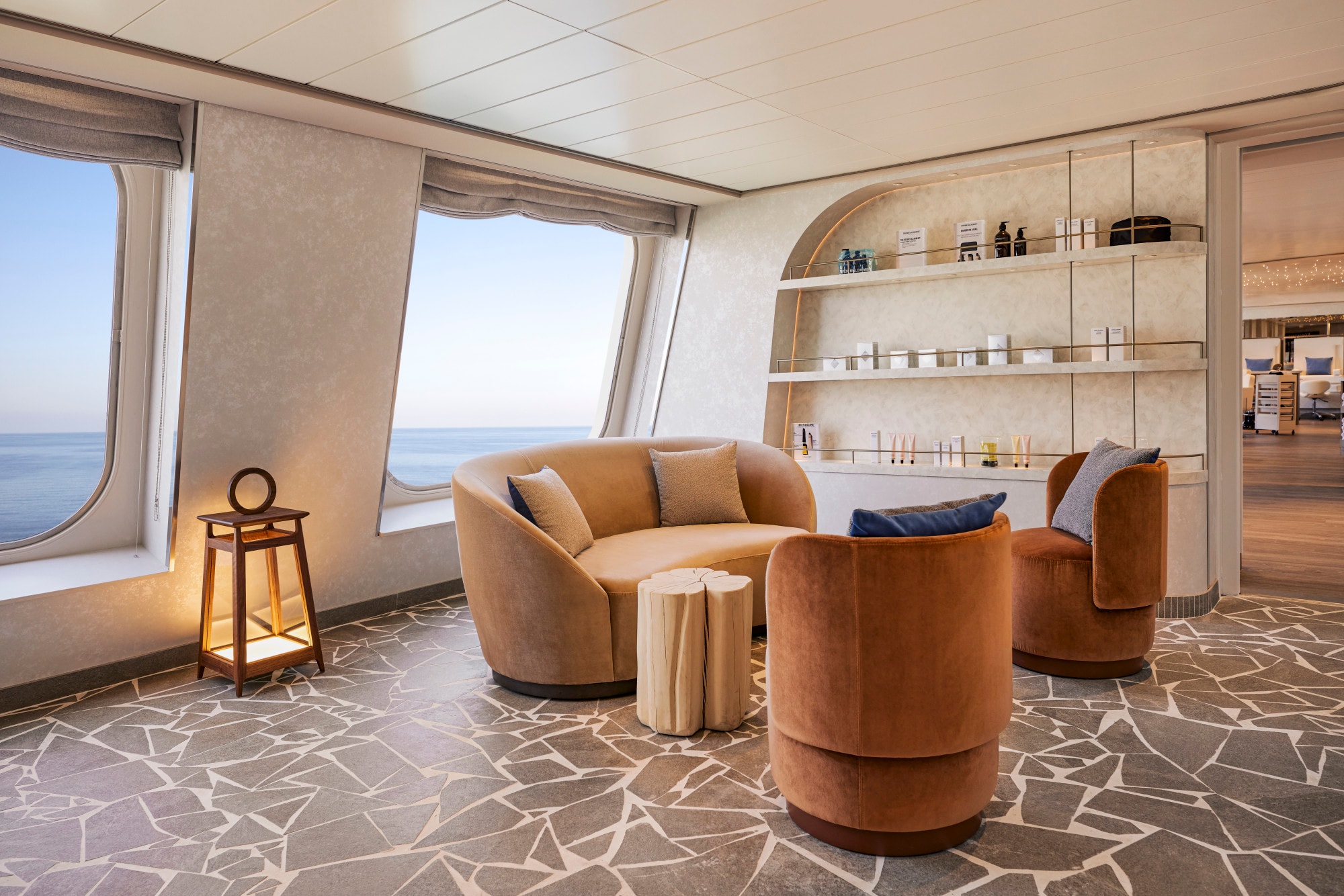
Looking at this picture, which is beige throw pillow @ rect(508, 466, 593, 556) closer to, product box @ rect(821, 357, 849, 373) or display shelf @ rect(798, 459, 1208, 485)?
display shelf @ rect(798, 459, 1208, 485)

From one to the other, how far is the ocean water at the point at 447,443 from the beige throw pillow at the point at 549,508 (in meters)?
14.0

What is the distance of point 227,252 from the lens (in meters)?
3.87

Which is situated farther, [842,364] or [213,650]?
[842,364]

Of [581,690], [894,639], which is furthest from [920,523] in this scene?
[581,690]

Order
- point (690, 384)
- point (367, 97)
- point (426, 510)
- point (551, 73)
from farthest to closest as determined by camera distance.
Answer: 1. point (690, 384)
2. point (426, 510)
3. point (367, 97)
4. point (551, 73)

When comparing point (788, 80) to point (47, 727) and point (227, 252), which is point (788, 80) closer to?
point (227, 252)

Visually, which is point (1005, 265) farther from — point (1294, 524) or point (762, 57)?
point (1294, 524)

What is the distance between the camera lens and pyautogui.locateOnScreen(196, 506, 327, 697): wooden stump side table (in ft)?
12.0

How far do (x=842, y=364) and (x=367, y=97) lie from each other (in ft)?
11.2

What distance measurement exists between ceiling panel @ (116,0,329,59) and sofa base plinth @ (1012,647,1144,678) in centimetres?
380

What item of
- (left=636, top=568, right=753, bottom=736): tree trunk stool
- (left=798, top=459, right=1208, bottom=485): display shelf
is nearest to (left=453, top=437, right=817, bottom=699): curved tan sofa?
(left=636, top=568, right=753, bottom=736): tree trunk stool

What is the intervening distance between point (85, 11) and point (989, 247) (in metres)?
4.66

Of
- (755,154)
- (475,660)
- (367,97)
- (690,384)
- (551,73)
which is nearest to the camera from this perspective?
(551,73)

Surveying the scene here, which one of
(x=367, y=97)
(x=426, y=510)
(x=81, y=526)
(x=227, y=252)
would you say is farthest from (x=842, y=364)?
(x=81, y=526)
